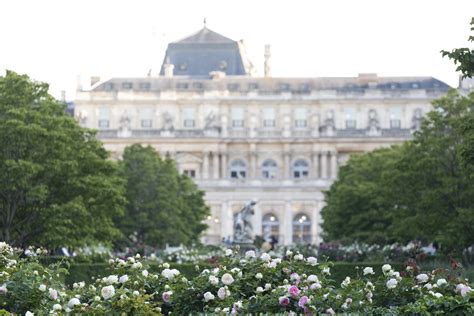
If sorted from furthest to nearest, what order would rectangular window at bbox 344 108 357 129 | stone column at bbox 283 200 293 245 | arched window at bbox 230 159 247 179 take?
arched window at bbox 230 159 247 179
rectangular window at bbox 344 108 357 129
stone column at bbox 283 200 293 245

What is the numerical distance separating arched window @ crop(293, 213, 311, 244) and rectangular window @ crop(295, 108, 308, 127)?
1324 cm

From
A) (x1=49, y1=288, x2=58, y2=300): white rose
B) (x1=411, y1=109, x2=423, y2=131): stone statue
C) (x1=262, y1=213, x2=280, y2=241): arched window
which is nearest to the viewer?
(x1=49, y1=288, x2=58, y2=300): white rose

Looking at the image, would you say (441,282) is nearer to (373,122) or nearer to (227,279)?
(227,279)

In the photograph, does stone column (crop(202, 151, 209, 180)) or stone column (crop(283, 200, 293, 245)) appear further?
stone column (crop(202, 151, 209, 180))

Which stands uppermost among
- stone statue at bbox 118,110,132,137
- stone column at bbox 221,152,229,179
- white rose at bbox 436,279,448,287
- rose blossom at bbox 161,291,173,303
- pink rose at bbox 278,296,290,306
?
stone statue at bbox 118,110,132,137

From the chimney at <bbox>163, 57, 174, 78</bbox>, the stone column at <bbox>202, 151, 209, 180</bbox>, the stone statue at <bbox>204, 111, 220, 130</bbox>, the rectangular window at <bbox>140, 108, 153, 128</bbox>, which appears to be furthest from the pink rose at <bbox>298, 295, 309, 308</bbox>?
the chimney at <bbox>163, 57, 174, 78</bbox>

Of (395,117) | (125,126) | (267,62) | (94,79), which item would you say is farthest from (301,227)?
(94,79)

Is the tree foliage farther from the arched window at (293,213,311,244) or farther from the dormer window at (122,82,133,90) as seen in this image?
the dormer window at (122,82,133,90)

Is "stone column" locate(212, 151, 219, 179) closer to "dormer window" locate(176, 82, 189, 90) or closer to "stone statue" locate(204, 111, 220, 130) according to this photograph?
"stone statue" locate(204, 111, 220, 130)

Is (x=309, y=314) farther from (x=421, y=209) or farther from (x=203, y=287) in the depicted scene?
(x=421, y=209)

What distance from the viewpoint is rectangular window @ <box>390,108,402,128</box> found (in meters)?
137

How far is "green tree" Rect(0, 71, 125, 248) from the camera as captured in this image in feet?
152

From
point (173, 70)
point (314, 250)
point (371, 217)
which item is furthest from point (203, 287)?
point (173, 70)

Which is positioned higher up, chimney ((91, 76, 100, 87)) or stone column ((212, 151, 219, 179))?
chimney ((91, 76, 100, 87))
